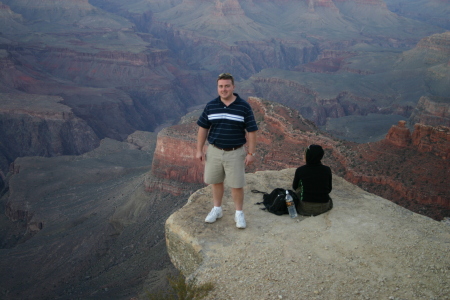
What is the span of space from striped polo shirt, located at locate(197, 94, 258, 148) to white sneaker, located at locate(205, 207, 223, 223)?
1.75 meters

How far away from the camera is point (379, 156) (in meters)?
25.4

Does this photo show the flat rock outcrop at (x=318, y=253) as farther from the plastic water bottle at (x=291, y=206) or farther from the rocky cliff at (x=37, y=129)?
the rocky cliff at (x=37, y=129)

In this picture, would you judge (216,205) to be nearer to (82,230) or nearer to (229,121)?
(229,121)

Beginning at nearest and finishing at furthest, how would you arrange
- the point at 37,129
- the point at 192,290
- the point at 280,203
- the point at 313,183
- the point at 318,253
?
the point at 192,290, the point at 318,253, the point at 313,183, the point at 280,203, the point at 37,129

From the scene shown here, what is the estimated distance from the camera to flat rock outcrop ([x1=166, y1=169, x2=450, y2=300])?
8.14 metres

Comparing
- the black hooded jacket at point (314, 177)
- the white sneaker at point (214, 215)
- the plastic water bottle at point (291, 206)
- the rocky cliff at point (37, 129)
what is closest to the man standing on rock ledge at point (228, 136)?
the white sneaker at point (214, 215)

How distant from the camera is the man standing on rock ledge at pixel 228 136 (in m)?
9.73

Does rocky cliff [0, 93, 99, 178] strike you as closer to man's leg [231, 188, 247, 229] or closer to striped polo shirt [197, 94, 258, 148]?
man's leg [231, 188, 247, 229]

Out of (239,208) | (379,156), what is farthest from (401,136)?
(239,208)

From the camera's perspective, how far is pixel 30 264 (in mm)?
29516

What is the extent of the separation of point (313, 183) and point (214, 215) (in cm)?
264

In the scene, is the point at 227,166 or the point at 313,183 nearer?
the point at 227,166

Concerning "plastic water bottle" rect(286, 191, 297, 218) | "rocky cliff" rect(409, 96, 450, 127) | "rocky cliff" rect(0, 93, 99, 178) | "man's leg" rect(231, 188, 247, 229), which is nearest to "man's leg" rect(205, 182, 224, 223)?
"man's leg" rect(231, 188, 247, 229)

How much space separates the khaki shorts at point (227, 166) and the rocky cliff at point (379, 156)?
51.7 feet
